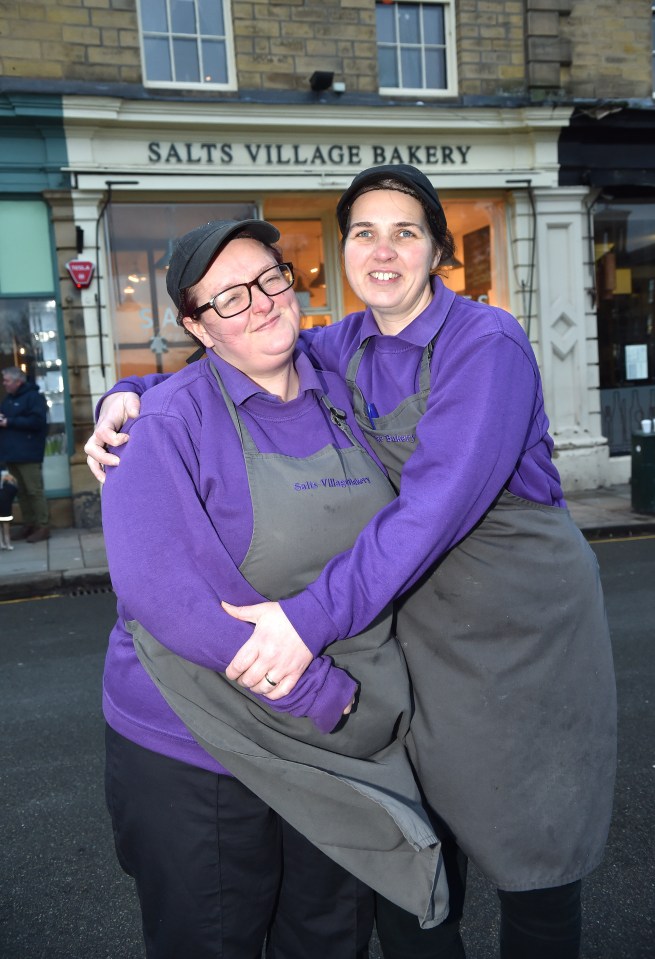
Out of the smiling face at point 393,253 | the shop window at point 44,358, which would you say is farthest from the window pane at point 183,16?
the smiling face at point 393,253

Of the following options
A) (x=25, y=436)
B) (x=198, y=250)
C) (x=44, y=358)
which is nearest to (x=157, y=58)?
(x=44, y=358)

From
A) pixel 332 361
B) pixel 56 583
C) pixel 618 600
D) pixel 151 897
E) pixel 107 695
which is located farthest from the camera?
pixel 56 583

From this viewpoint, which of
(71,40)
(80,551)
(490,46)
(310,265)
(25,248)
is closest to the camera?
(80,551)

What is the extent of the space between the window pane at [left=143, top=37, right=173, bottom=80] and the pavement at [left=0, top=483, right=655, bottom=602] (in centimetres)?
597

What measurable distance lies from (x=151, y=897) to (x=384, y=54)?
38.8 feet

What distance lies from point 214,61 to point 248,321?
1033 centimetres

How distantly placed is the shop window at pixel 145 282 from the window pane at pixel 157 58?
1611 millimetres

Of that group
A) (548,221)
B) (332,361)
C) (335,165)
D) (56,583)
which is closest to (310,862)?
(332,361)

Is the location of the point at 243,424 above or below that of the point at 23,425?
above

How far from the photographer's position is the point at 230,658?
1488 mm

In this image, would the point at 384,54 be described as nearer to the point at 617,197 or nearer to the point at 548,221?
the point at 548,221

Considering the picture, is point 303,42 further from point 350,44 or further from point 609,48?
point 609,48

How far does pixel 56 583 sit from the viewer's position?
26.3 feet

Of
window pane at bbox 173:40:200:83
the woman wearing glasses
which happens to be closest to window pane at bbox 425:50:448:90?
window pane at bbox 173:40:200:83
